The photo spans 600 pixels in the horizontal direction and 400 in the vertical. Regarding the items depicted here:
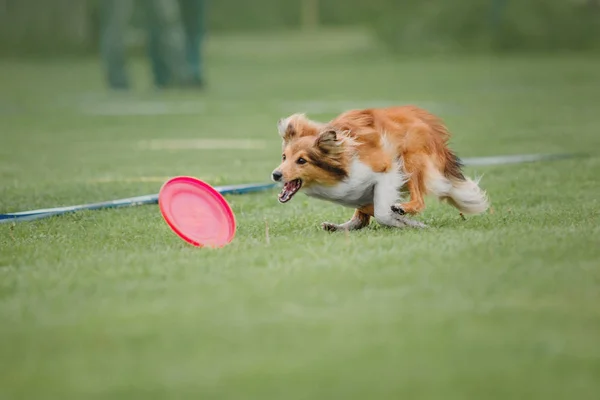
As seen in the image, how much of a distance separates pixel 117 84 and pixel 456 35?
539 inches

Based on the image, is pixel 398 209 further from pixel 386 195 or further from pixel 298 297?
pixel 298 297

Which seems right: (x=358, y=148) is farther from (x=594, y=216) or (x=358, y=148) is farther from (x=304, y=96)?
(x=304, y=96)

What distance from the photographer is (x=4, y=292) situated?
5160 mm

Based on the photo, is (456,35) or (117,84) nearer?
(117,84)

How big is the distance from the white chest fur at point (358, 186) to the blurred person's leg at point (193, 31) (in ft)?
59.2

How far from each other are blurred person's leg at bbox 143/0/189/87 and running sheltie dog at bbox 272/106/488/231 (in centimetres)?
1699

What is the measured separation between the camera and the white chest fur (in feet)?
21.9

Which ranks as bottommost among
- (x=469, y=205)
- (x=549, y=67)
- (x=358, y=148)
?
(x=549, y=67)

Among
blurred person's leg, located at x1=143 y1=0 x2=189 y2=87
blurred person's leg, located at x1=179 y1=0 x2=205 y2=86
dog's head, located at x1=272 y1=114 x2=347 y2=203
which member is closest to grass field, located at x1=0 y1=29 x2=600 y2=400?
dog's head, located at x1=272 y1=114 x2=347 y2=203

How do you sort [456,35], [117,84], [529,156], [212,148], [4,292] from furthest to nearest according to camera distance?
[456,35], [117,84], [212,148], [529,156], [4,292]

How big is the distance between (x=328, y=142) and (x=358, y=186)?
0.34 meters

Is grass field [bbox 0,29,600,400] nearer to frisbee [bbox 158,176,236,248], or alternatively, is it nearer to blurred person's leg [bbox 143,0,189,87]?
frisbee [bbox 158,176,236,248]

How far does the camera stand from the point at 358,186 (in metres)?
6.70

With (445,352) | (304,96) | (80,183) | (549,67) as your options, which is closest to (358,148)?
(445,352)
